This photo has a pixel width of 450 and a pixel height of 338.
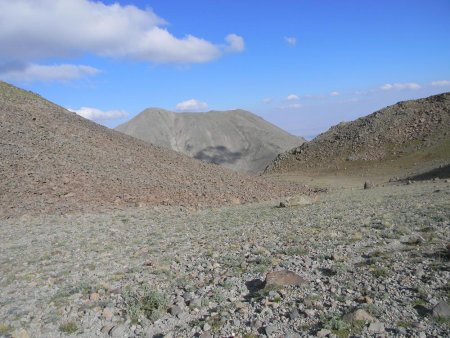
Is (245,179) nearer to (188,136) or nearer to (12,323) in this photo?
(12,323)

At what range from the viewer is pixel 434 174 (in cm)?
2844

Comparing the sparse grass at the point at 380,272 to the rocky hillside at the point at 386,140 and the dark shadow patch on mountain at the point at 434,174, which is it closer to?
the dark shadow patch on mountain at the point at 434,174

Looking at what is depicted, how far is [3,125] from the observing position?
23594mm

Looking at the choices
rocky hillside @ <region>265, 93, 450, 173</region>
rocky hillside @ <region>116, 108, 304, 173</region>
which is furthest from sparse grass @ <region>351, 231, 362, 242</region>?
rocky hillside @ <region>116, 108, 304, 173</region>

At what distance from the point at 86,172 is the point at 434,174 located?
21927 mm

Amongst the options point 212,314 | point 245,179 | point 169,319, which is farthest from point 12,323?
point 245,179

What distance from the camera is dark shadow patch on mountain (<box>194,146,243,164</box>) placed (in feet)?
358

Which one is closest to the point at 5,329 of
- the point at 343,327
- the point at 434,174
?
the point at 343,327

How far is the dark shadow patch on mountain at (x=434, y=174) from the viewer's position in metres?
27.7

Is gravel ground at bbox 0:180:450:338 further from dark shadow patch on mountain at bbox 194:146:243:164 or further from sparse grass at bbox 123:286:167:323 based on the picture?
dark shadow patch on mountain at bbox 194:146:243:164

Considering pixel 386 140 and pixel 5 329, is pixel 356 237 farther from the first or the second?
pixel 386 140

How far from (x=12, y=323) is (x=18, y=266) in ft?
10.7

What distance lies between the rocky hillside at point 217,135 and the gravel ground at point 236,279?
291 feet

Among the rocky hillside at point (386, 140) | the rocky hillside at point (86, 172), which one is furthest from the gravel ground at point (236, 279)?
the rocky hillside at point (386, 140)
